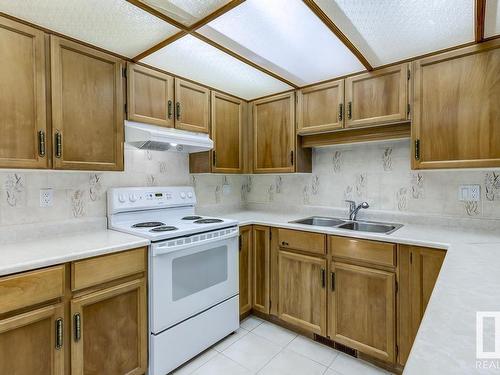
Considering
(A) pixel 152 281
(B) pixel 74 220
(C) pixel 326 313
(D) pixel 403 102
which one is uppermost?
(D) pixel 403 102

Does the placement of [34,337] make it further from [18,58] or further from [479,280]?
[479,280]

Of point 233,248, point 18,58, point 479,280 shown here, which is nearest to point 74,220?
point 18,58

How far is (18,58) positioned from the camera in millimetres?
1450

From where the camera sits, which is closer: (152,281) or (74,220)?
(152,281)

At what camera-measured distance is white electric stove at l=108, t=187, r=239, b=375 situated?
173 centimetres

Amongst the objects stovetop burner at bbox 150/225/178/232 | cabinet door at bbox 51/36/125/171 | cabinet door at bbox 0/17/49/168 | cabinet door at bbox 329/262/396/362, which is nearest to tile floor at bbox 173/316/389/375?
cabinet door at bbox 329/262/396/362

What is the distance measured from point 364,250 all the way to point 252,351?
3.62 feet

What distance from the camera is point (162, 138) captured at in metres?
1.95

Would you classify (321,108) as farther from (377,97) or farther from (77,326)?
(77,326)

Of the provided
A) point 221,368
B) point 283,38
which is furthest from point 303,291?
point 283,38

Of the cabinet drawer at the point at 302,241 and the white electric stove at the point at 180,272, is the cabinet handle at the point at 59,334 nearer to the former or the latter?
the white electric stove at the point at 180,272

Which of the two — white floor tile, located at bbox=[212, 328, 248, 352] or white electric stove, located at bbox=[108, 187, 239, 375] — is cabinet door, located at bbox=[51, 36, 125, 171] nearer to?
white electric stove, located at bbox=[108, 187, 239, 375]

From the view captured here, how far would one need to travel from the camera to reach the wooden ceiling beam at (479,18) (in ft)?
4.39

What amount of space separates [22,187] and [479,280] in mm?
2353
